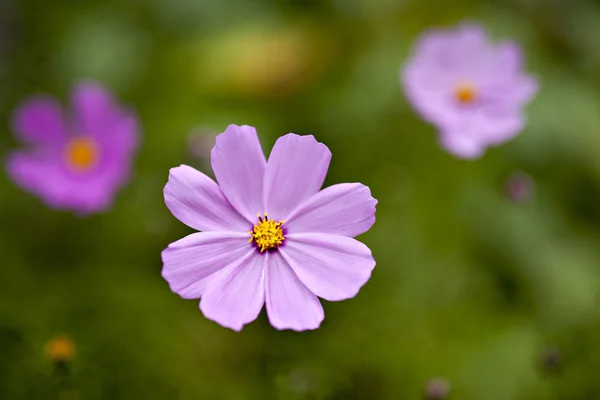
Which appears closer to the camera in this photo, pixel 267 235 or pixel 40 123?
pixel 267 235

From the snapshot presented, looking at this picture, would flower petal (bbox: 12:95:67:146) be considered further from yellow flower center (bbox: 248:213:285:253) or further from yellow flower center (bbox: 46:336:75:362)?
yellow flower center (bbox: 248:213:285:253)

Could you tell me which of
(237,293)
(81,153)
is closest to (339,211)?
(237,293)

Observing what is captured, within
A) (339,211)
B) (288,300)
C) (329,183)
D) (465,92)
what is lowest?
(288,300)

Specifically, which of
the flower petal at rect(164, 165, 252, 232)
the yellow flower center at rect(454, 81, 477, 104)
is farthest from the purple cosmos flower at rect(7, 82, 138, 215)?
the yellow flower center at rect(454, 81, 477, 104)

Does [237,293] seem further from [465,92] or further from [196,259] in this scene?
[465,92]

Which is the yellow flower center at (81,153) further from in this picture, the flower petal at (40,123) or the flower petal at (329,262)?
the flower petal at (329,262)

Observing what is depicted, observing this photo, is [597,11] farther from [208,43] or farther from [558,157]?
[208,43]
